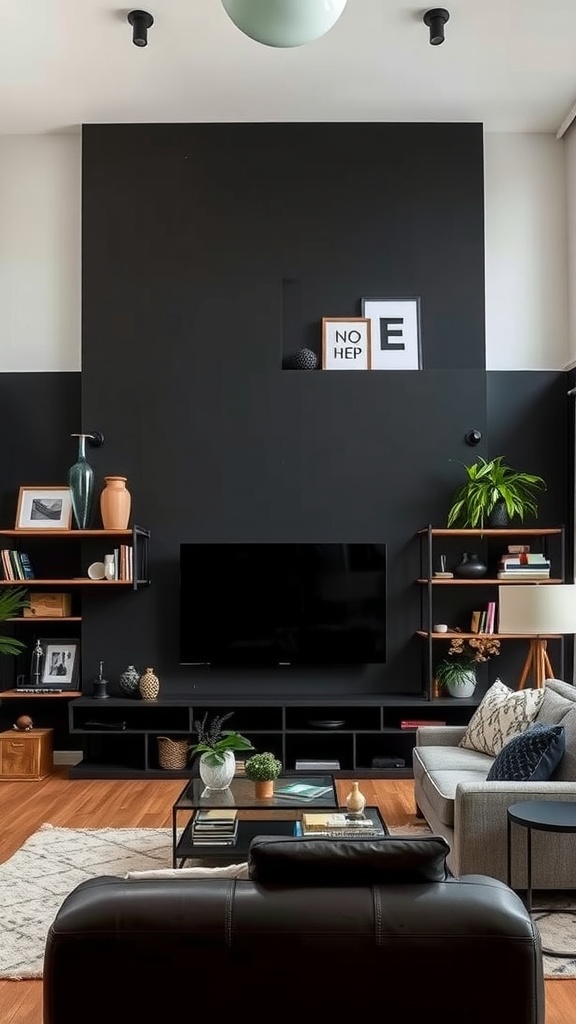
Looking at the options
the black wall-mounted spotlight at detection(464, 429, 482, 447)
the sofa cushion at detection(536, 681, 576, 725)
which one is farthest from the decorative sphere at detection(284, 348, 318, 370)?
the sofa cushion at detection(536, 681, 576, 725)

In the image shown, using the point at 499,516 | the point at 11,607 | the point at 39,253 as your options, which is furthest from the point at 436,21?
the point at 11,607

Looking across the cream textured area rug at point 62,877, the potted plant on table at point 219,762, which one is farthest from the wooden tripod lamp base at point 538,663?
the potted plant on table at point 219,762

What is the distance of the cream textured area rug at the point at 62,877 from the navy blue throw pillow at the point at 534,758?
52 centimetres

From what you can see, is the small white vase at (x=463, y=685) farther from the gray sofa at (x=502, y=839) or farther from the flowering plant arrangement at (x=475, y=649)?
the gray sofa at (x=502, y=839)

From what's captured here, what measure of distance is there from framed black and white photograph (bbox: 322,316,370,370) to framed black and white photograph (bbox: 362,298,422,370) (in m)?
0.07

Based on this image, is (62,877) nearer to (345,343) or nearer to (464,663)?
(464,663)

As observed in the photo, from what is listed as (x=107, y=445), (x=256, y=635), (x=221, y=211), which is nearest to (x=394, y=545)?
(x=256, y=635)

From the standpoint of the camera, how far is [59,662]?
6766 millimetres

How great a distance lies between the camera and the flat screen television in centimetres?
649

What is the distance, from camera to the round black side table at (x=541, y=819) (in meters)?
3.26

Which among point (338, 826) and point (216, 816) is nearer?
point (338, 826)

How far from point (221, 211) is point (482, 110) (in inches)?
77.8

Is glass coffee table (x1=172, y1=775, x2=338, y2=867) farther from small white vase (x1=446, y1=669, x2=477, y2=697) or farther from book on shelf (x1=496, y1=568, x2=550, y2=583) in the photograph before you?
book on shelf (x1=496, y1=568, x2=550, y2=583)

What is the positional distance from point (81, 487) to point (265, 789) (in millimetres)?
2915
